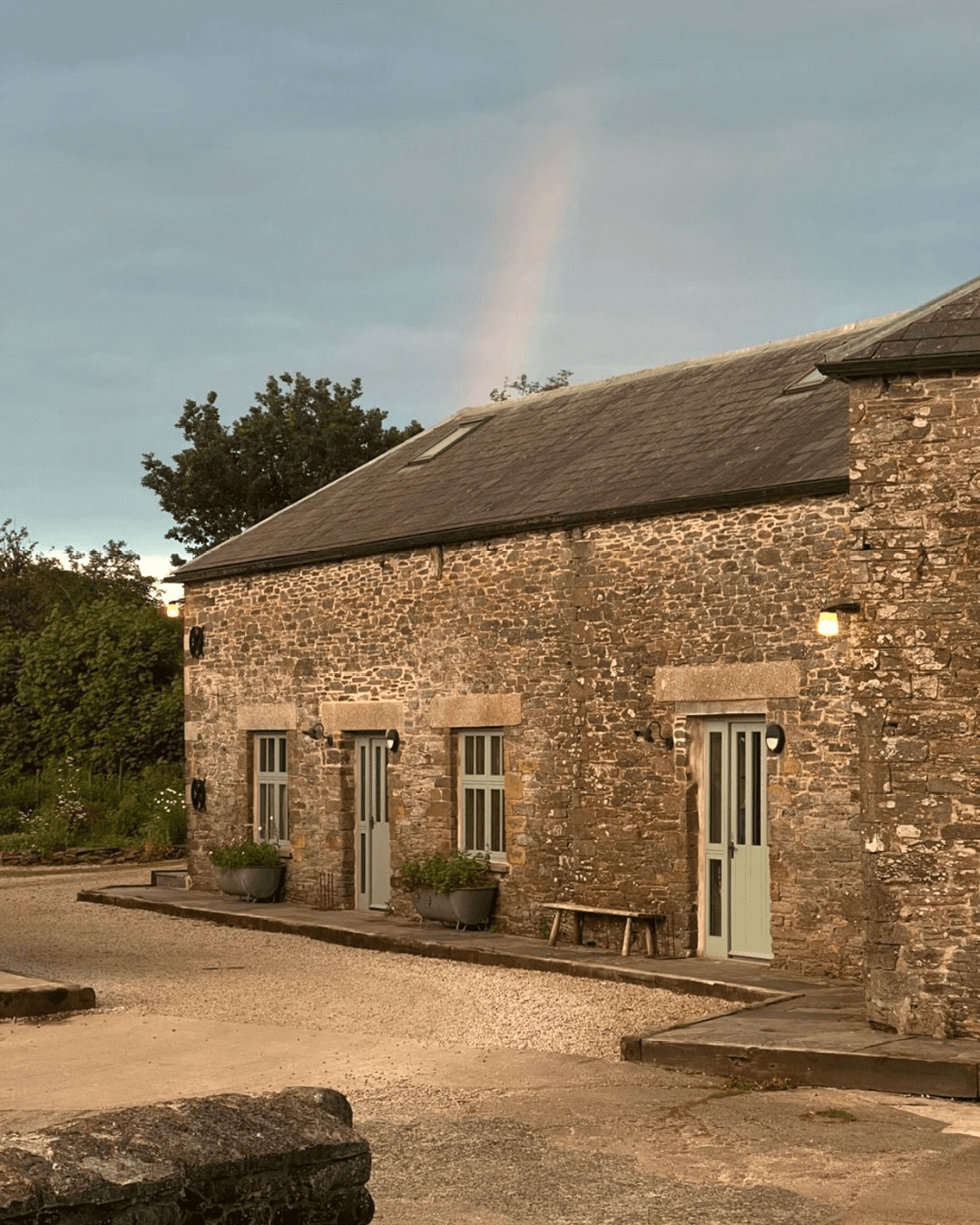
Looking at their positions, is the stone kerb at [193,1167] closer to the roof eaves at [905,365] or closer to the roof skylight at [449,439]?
the roof eaves at [905,365]

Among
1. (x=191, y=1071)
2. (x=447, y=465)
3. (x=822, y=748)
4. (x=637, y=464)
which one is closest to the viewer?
(x=191, y=1071)

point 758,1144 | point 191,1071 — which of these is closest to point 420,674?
point 191,1071

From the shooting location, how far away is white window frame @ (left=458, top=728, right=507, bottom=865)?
47.5ft

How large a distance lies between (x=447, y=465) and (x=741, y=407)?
385 centimetres

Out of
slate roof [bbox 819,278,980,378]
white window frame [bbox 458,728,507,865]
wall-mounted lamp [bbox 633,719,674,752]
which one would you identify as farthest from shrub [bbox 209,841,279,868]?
slate roof [bbox 819,278,980,378]

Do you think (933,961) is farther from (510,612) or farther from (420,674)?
(420,674)

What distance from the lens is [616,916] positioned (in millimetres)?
12992

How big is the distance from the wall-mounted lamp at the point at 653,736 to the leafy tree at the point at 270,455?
78.3 feet

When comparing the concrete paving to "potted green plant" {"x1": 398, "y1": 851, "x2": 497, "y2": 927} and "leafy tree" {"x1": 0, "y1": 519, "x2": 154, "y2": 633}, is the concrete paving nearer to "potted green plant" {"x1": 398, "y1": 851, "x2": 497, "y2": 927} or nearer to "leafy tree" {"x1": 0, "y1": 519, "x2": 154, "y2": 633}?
"potted green plant" {"x1": 398, "y1": 851, "x2": 497, "y2": 927}

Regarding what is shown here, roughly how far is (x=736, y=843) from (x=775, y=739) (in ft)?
3.57

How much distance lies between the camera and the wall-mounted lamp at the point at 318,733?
1627 centimetres

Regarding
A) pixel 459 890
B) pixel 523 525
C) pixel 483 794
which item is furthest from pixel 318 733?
pixel 523 525

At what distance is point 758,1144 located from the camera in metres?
7.16

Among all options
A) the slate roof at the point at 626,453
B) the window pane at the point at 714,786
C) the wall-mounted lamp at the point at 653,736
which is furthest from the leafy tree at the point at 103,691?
the window pane at the point at 714,786
